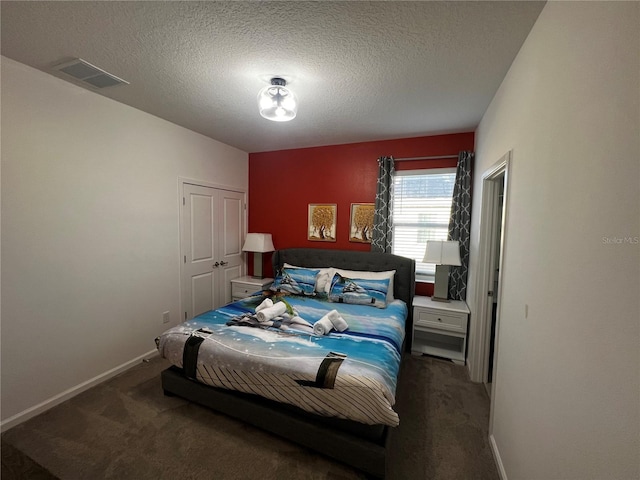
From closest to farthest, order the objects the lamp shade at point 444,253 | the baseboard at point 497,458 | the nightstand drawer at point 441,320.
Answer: the baseboard at point 497,458 → the nightstand drawer at point 441,320 → the lamp shade at point 444,253

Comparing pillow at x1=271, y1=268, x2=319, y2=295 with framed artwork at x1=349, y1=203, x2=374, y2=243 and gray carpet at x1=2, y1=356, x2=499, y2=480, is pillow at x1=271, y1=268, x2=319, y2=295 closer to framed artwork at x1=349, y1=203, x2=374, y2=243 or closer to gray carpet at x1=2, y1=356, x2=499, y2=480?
framed artwork at x1=349, y1=203, x2=374, y2=243

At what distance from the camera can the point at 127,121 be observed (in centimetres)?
265

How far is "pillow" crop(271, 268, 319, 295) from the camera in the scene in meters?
3.30

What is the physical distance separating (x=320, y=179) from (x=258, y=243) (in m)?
1.35

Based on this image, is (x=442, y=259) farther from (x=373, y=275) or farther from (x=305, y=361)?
(x=305, y=361)

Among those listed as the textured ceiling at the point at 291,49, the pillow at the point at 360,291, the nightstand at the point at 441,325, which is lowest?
the nightstand at the point at 441,325

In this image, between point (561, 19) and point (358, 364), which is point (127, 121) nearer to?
point (358, 364)

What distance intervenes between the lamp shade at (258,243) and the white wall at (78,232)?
107 cm

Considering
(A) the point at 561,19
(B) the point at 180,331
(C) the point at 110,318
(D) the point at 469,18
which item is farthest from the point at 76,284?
(A) the point at 561,19

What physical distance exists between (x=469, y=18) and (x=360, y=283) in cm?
242

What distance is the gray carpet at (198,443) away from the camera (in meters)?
1.66

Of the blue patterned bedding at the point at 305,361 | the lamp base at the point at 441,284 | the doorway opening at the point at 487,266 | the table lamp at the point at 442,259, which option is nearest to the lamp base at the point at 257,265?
the blue patterned bedding at the point at 305,361

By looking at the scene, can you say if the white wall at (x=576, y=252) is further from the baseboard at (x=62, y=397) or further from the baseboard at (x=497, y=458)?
the baseboard at (x=62, y=397)

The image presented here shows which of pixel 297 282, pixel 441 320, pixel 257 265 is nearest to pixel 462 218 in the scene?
pixel 441 320
